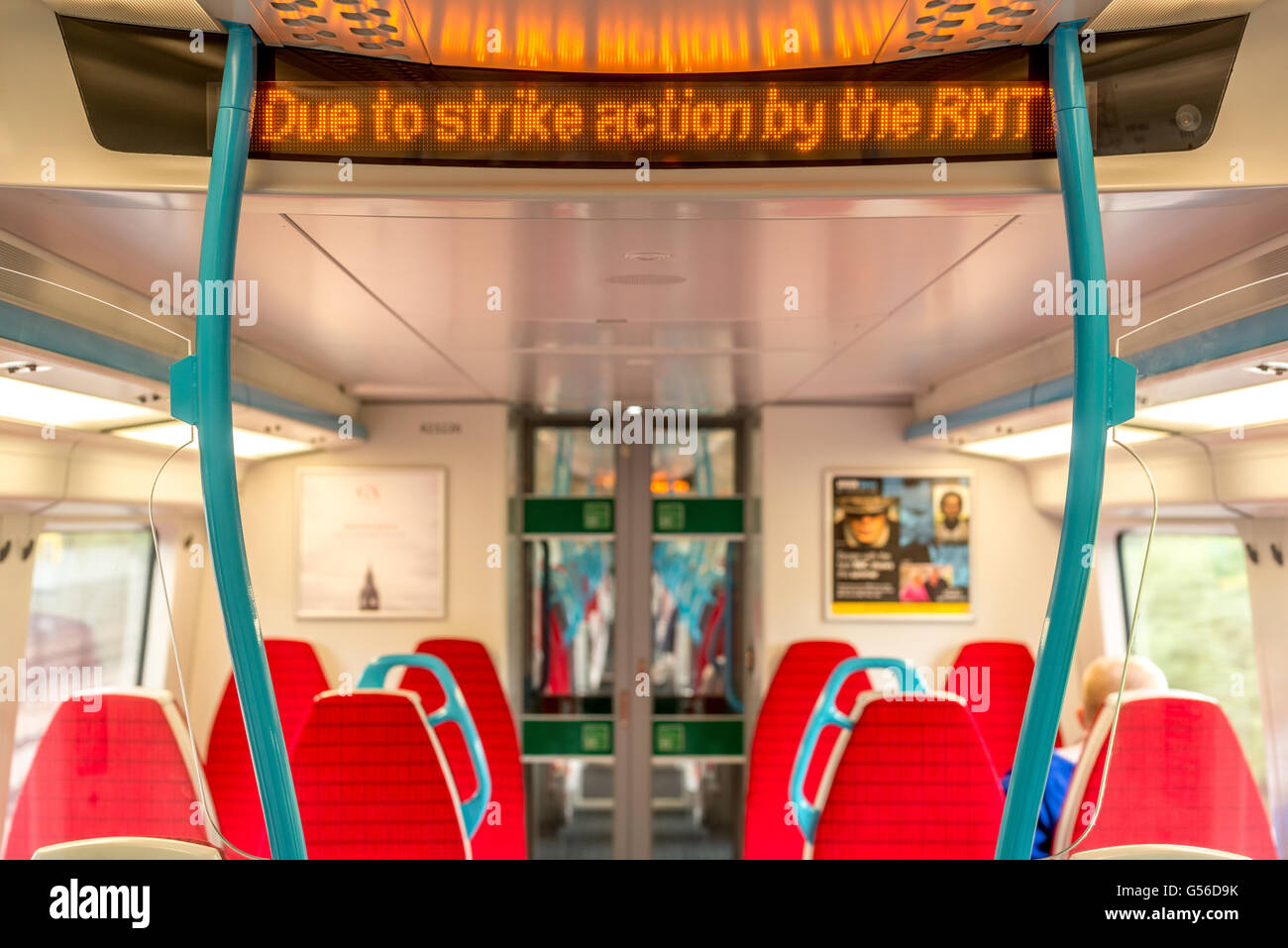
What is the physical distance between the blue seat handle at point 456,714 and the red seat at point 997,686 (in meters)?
1.24

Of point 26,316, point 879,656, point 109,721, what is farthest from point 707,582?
point 26,316

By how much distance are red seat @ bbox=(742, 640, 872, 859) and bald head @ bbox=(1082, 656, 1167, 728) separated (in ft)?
2.38

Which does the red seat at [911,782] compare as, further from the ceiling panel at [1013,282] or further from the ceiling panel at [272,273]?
the ceiling panel at [272,273]

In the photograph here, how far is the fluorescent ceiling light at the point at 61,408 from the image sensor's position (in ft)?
Result: 3.42

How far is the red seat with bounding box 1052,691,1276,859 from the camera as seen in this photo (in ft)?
4.21

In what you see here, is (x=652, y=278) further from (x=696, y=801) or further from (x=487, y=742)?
(x=696, y=801)

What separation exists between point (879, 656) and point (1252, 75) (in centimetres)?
140

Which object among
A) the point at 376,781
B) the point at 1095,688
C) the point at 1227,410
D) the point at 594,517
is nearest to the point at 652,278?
the point at 1227,410

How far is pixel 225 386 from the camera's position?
73cm

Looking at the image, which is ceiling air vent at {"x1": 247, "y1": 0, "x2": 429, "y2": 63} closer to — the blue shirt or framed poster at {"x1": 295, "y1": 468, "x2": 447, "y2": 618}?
framed poster at {"x1": 295, "y1": 468, "x2": 447, "y2": 618}

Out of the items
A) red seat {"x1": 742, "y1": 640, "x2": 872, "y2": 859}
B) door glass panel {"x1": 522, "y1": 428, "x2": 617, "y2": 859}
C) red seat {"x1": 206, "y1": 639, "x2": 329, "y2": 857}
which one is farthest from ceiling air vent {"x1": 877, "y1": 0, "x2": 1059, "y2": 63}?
door glass panel {"x1": 522, "y1": 428, "x2": 617, "y2": 859}

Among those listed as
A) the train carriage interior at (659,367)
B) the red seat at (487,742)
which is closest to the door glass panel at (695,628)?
the red seat at (487,742)
